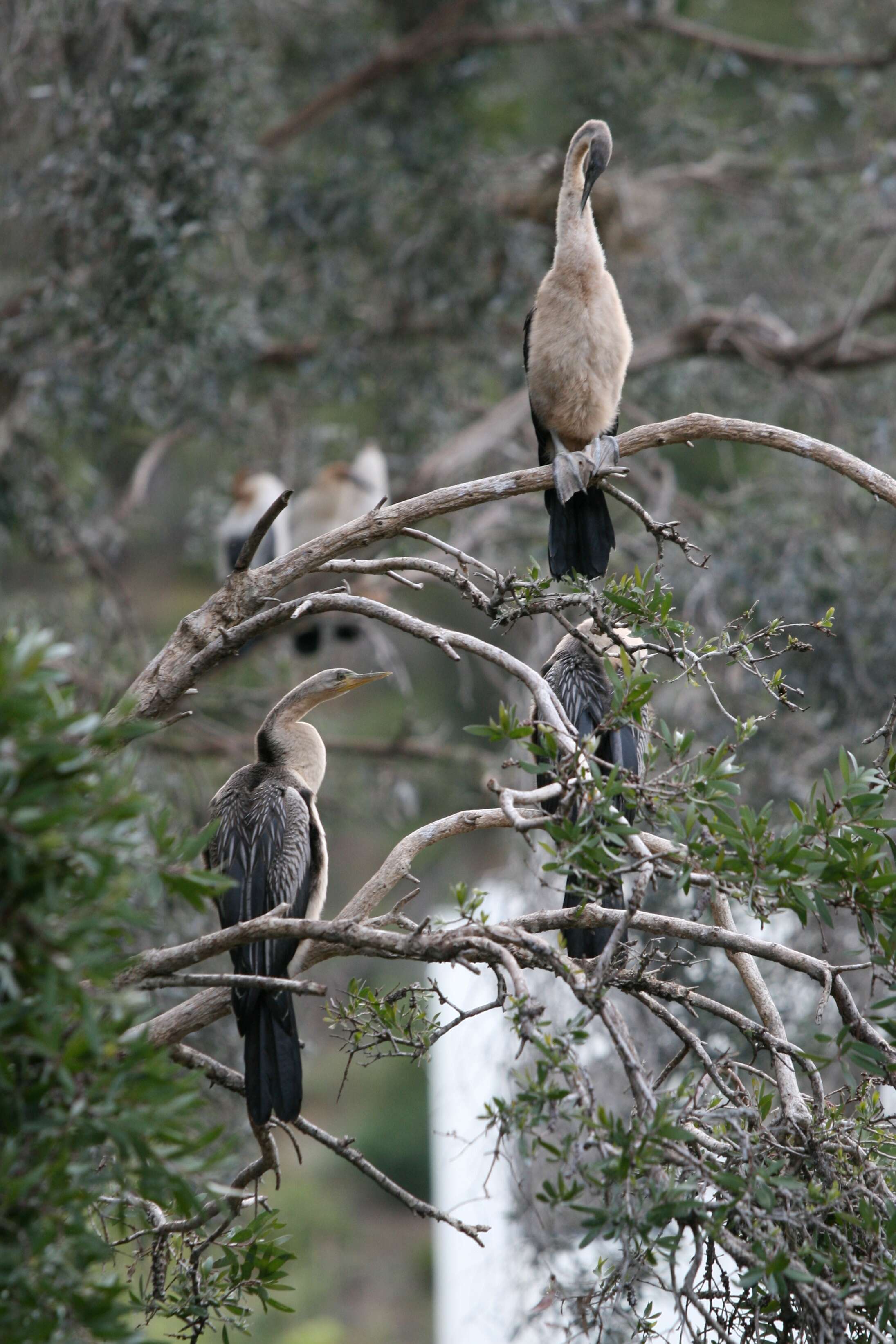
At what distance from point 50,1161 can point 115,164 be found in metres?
4.19

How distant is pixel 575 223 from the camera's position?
3.03 meters

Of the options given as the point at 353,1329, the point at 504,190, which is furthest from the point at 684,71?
the point at 353,1329

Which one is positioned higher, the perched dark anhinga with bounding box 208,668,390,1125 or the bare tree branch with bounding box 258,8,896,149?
the bare tree branch with bounding box 258,8,896,149

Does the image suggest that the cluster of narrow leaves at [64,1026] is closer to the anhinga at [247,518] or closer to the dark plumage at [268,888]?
the dark plumage at [268,888]

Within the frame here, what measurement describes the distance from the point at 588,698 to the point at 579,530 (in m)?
0.39

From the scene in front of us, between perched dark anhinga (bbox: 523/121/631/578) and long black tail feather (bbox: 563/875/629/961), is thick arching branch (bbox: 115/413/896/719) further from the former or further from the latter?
long black tail feather (bbox: 563/875/629/961)

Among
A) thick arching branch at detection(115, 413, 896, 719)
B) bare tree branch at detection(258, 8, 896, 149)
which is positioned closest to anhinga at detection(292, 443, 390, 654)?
bare tree branch at detection(258, 8, 896, 149)

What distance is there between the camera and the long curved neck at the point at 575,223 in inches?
119

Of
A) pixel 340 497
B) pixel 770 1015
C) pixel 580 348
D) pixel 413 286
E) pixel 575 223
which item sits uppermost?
pixel 413 286

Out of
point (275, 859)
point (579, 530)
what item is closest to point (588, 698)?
point (579, 530)

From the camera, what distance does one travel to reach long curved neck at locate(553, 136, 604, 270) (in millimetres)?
3018

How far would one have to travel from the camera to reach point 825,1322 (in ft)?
5.18

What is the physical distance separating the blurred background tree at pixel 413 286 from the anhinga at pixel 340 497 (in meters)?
0.26

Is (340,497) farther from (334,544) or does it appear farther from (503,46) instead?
(334,544)
